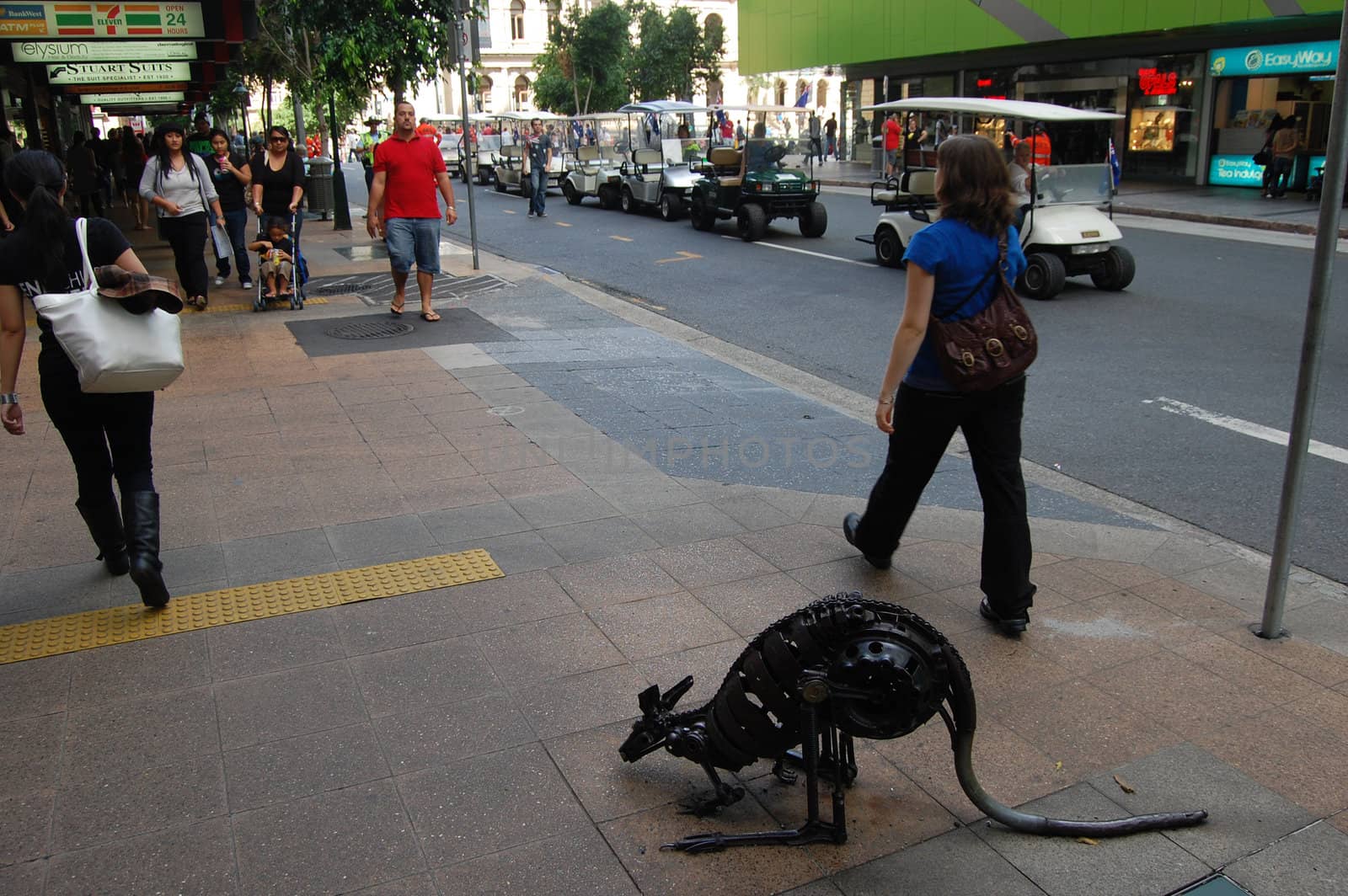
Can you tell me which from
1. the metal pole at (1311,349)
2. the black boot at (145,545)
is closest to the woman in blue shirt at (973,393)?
the metal pole at (1311,349)

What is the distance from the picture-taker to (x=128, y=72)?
51.8 feet

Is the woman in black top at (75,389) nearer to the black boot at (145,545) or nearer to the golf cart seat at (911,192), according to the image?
the black boot at (145,545)

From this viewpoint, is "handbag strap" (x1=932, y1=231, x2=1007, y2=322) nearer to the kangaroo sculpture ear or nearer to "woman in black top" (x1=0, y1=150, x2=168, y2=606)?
the kangaroo sculpture ear

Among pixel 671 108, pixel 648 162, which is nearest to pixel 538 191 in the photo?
pixel 648 162

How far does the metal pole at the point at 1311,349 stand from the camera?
3.76m

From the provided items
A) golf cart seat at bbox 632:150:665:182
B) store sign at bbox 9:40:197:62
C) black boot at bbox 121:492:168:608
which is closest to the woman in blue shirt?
black boot at bbox 121:492:168:608

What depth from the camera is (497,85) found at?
79.2m

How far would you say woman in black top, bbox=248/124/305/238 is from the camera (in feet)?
38.0

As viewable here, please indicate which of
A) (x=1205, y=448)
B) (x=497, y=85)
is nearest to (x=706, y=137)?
(x=1205, y=448)

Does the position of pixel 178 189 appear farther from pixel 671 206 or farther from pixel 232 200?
pixel 671 206

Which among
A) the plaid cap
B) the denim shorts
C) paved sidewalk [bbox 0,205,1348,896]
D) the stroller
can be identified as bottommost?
paved sidewalk [bbox 0,205,1348,896]

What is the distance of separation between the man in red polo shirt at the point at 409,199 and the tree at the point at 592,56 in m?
40.3

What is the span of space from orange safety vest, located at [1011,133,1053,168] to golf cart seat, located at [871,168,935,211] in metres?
1.31

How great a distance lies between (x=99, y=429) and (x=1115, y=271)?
431 inches
